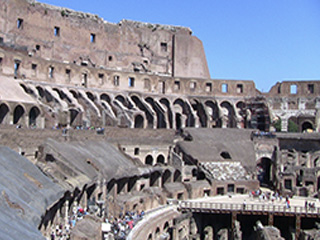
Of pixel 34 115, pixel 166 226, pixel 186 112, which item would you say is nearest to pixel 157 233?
pixel 166 226

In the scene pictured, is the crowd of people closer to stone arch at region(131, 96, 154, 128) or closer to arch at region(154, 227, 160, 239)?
arch at region(154, 227, 160, 239)

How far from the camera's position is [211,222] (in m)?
35.6

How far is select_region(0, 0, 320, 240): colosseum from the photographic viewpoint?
26.2 m

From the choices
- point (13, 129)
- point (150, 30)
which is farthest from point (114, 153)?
point (150, 30)

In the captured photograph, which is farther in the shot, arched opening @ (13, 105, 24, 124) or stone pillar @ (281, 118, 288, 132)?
stone pillar @ (281, 118, 288, 132)

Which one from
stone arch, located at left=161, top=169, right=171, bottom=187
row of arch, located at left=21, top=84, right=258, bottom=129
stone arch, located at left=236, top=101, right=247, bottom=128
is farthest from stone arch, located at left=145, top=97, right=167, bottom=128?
stone arch, located at left=161, top=169, right=171, bottom=187

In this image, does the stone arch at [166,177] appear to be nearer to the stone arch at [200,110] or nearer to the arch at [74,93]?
the arch at [74,93]

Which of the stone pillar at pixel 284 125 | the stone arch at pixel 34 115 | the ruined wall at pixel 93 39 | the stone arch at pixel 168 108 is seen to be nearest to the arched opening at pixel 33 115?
the stone arch at pixel 34 115

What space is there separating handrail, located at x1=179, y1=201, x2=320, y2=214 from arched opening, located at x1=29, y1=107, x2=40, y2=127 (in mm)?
15685

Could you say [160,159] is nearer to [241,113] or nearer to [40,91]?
[40,91]

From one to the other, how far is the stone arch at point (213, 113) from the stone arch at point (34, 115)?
24989mm

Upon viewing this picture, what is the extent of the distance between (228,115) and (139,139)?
1779 centimetres

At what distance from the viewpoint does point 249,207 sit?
3481 cm

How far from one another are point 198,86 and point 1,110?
2942cm
